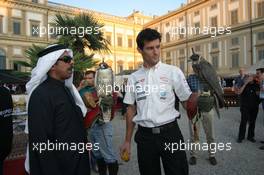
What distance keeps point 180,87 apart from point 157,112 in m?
0.31

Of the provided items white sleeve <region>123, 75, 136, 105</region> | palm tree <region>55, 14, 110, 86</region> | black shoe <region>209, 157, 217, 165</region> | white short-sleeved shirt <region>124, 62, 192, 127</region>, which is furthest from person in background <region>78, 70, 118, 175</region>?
palm tree <region>55, 14, 110, 86</region>

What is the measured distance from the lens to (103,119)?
4.05 metres

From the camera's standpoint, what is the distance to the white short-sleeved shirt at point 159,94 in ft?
8.56

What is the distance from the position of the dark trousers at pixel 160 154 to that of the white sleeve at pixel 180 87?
0.92 ft

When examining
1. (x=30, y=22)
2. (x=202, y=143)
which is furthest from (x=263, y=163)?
(x=30, y=22)

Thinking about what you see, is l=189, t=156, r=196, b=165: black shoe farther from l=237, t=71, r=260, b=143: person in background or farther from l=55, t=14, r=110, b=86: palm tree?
l=55, t=14, r=110, b=86: palm tree

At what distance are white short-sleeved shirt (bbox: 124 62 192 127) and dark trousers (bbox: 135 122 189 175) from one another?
109 mm

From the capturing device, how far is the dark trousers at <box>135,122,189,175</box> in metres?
2.55

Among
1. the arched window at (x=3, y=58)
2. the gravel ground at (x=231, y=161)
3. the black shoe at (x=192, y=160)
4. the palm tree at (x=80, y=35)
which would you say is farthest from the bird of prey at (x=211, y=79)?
the arched window at (x=3, y=58)

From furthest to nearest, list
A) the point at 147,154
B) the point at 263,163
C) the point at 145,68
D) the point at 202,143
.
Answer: the point at 202,143 < the point at 263,163 < the point at 145,68 < the point at 147,154

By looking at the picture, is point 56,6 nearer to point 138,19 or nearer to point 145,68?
point 138,19

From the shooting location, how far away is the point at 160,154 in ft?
8.56

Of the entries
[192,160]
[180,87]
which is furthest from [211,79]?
[192,160]

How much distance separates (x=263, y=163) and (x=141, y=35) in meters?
3.82
